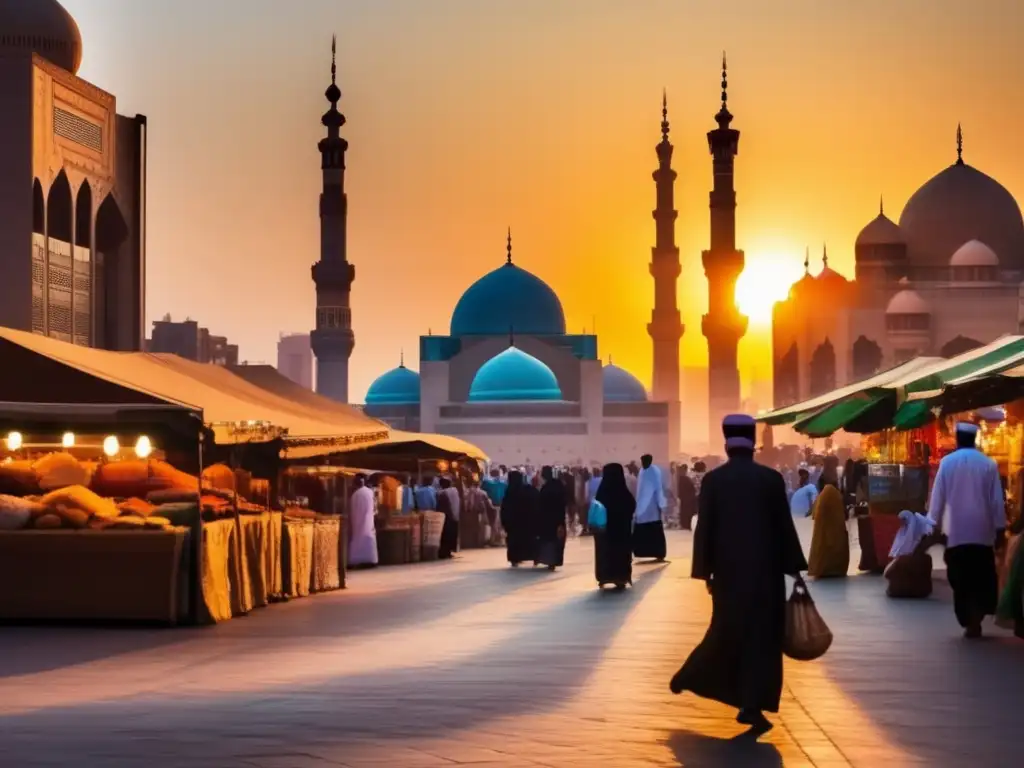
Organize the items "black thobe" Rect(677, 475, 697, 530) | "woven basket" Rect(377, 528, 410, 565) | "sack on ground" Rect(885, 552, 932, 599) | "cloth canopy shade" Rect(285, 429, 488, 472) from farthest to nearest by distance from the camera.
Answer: "black thobe" Rect(677, 475, 697, 530)
"woven basket" Rect(377, 528, 410, 565)
"cloth canopy shade" Rect(285, 429, 488, 472)
"sack on ground" Rect(885, 552, 932, 599)

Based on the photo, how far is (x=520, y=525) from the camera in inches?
760

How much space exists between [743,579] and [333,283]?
4854 centimetres

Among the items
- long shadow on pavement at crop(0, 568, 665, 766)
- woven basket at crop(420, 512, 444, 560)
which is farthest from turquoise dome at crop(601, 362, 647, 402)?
long shadow on pavement at crop(0, 568, 665, 766)

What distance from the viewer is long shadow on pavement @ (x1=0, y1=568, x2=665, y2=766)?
6.27 meters

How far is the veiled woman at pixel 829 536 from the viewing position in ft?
53.1

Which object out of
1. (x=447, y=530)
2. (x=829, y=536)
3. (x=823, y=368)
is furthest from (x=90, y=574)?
(x=823, y=368)

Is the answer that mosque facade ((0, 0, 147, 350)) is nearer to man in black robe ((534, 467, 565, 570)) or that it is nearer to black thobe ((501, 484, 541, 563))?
black thobe ((501, 484, 541, 563))

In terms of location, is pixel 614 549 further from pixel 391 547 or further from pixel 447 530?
pixel 447 530

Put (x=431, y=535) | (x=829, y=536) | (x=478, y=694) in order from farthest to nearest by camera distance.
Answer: (x=431, y=535), (x=829, y=536), (x=478, y=694)

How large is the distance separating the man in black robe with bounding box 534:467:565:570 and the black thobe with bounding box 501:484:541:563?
15.4 inches

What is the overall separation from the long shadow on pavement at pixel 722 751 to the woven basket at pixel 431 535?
14.8 m

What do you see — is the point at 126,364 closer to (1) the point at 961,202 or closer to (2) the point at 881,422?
(2) the point at 881,422

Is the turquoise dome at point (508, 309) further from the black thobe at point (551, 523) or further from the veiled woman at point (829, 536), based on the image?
the veiled woman at point (829, 536)

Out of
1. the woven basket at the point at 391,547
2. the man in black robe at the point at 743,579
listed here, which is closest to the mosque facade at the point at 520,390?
the woven basket at the point at 391,547
